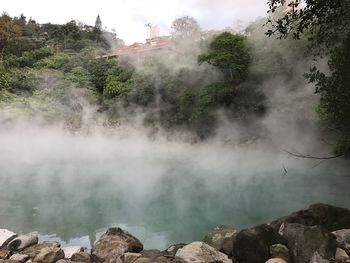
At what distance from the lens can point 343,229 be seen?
6305 mm

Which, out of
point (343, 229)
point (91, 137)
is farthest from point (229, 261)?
point (91, 137)

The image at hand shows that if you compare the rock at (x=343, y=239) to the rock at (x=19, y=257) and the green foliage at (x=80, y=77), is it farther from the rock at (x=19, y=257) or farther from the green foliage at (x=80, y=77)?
Result: the green foliage at (x=80, y=77)

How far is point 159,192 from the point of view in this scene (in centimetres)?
1171

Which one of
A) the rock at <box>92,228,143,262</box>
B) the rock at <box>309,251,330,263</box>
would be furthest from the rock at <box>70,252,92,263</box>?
the rock at <box>309,251,330,263</box>

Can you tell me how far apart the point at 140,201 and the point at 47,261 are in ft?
14.8

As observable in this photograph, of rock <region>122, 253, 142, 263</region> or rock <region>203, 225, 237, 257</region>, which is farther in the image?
rock <region>203, 225, 237, 257</region>

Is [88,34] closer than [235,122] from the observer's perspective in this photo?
No

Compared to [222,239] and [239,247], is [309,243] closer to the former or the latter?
[239,247]

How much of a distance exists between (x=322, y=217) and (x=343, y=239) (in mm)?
1051

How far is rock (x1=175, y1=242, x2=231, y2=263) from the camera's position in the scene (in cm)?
604

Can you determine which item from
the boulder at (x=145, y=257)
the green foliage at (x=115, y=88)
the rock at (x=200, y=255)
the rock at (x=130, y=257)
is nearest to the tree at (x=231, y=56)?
the green foliage at (x=115, y=88)

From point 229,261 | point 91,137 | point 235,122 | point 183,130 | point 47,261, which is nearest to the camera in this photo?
point 229,261

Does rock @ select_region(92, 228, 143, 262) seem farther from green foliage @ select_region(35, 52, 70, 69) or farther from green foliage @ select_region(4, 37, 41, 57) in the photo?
green foliage @ select_region(4, 37, 41, 57)

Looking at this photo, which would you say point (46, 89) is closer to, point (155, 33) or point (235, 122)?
point (235, 122)
